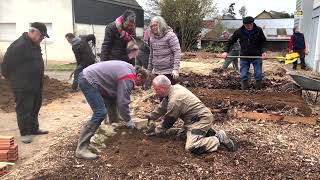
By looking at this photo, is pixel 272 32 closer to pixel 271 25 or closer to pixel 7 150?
pixel 271 25

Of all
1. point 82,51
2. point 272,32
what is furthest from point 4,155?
point 272,32

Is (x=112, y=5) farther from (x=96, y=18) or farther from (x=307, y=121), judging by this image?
(x=307, y=121)

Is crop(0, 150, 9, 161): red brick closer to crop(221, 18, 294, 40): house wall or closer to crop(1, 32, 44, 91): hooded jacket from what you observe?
crop(1, 32, 44, 91): hooded jacket

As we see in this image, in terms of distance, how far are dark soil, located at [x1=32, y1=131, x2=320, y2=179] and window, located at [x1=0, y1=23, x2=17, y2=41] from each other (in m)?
19.2

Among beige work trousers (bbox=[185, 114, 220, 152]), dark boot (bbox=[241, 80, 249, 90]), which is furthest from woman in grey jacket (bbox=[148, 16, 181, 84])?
dark boot (bbox=[241, 80, 249, 90])

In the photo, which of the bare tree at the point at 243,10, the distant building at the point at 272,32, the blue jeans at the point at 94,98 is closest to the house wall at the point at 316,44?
the blue jeans at the point at 94,98

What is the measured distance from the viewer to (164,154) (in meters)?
A: 5.27

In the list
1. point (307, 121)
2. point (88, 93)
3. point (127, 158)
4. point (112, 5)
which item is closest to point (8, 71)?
point (88, 93)

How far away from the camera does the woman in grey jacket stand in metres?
6.72

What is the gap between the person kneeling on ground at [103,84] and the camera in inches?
205

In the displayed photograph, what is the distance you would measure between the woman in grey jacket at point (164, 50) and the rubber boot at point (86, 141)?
192 cm

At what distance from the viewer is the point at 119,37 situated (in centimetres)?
678

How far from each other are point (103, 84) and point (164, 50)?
73.8 inches

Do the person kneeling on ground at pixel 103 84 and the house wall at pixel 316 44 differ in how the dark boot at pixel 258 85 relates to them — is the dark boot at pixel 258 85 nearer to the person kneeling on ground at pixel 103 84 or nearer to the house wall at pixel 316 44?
the person kneeling on ground at pixel 103 84
